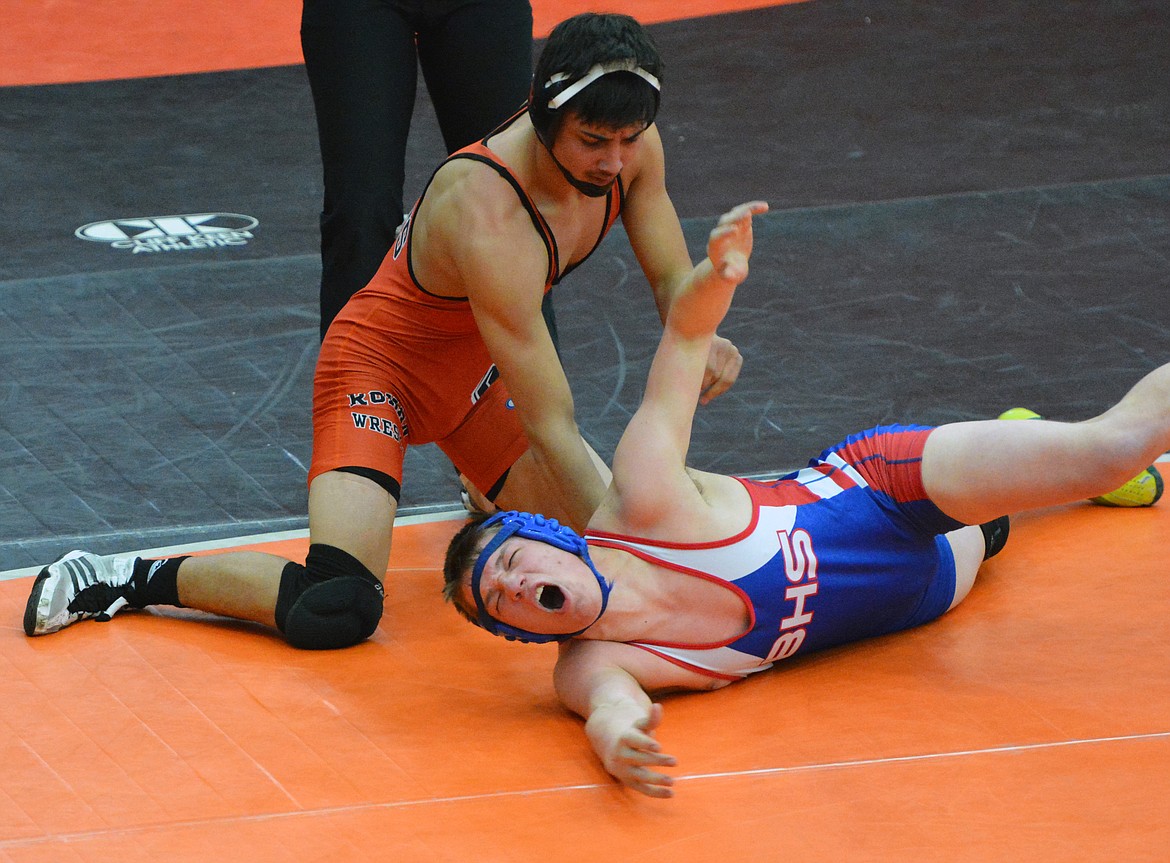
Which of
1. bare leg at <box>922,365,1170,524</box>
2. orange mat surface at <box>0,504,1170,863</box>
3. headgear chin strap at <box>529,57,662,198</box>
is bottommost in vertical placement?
orange mat surface at <box>0,504,1170,863</box>

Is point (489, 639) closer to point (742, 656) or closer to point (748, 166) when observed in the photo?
point (742, 656)

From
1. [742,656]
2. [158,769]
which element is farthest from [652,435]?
[158,769]

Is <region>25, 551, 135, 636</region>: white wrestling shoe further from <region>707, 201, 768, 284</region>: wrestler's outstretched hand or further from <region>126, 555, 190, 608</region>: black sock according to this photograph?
<region>707, 201, 768, 284</region>: wrestler's outstretched hand

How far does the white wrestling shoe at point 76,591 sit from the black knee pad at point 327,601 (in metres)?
0.33

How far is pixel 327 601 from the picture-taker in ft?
8.41

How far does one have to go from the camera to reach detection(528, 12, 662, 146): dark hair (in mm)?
2281

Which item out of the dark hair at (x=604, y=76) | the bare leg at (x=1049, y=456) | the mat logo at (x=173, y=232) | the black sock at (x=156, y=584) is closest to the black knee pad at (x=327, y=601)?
the black sock at (x=156, y=584)

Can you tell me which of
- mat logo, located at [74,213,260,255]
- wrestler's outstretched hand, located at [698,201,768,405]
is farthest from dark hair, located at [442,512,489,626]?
mat logo, located at [74,213,260,255]

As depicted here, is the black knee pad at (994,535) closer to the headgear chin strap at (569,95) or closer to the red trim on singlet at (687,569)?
the red trim on singlet at (687,569)

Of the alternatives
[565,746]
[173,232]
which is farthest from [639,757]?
Answer: [173,232]

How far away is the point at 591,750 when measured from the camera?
87.1 inches

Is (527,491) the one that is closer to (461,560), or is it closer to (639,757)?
(461,560)

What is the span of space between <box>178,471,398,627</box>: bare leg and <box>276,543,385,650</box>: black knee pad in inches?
0.9

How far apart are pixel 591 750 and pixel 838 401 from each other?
65.9 inches
